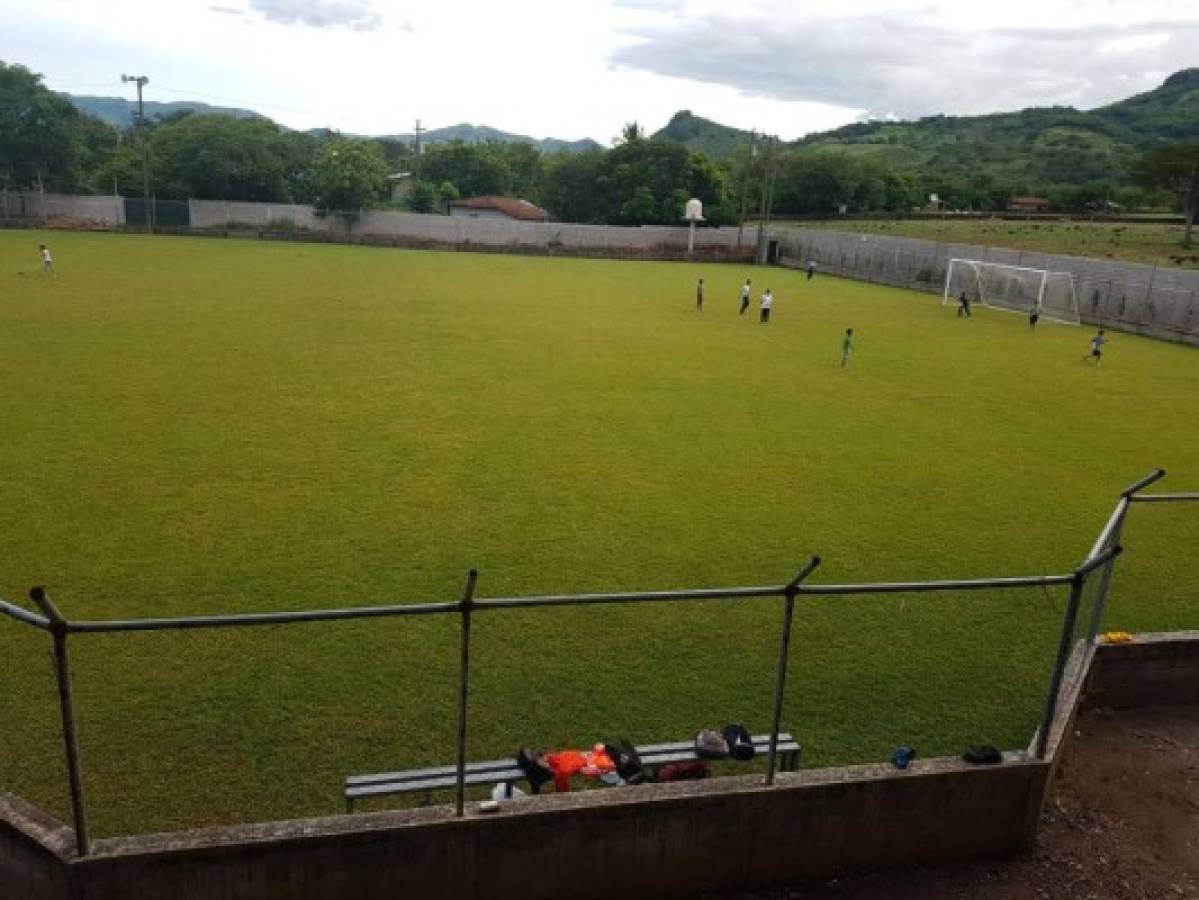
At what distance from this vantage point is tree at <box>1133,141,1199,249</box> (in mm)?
59781

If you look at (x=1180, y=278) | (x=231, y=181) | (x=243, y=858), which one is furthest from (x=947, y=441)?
(x=231, y=181)

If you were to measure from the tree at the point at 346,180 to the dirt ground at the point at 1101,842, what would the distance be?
2478 inches

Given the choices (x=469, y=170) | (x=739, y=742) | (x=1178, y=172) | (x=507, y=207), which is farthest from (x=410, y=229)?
(x=739, y=742)

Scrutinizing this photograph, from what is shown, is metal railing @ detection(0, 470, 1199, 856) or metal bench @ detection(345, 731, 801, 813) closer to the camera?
metal railing @ detection(0, 470, 1199, 856)

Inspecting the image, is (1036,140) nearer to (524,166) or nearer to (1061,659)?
(524,166)

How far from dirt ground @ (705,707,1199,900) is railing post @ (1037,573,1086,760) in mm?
622

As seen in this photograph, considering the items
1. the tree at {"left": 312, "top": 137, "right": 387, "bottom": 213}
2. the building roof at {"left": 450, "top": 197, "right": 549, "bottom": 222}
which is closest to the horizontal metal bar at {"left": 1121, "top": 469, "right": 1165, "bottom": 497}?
the tree at {"left": 312, "top": 137, "right": 387, "bottom": 213}

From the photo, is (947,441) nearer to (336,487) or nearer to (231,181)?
(336,487)

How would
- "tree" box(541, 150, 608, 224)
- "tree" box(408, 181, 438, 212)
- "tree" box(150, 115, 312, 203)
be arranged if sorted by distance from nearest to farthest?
1. "tree" box(150, 115, 312, 203)
2. "tree" box(408, 181, 438, 212)
3. "tree" box(541, 150, 608, 224)

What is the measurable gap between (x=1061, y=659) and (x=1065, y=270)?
4529 centimetres

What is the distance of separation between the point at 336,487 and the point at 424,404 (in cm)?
519

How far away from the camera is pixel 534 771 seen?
19.4ft

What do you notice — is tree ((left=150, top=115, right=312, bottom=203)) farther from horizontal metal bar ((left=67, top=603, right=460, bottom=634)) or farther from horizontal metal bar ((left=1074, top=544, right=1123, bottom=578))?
horizontal metal bar ((left=1074, top=544, right=1123, bottom=578))

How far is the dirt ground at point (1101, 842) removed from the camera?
5.62 meters
